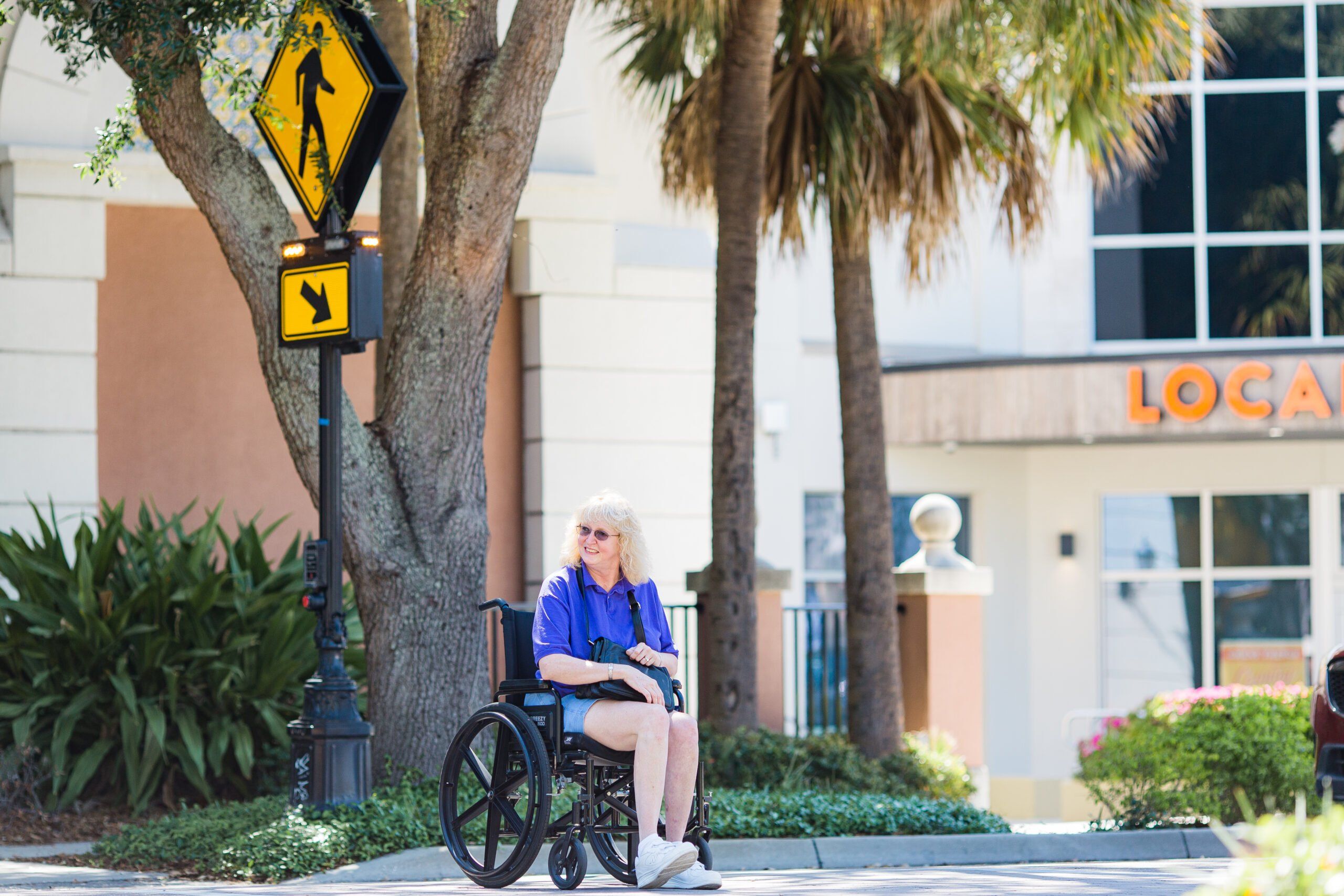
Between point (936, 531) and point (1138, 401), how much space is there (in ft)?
15.5

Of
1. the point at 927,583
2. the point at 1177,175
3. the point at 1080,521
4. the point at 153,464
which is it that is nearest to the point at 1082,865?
the point at 927,583

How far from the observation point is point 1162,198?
18.2 m

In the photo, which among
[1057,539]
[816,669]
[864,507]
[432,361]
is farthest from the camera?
[1057,539]

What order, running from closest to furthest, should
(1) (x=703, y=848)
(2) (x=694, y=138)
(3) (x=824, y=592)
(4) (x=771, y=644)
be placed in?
(1) (x=703, y=848) → (2) (x=694, y=138) → (4) (x=771, y=644) → (3) (x=824, y=592)

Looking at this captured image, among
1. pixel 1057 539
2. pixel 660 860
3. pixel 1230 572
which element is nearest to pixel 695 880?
pixel 660 860

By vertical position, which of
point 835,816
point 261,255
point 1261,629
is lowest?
point 835,816

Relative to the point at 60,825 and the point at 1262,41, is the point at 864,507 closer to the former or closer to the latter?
the point at 60,825

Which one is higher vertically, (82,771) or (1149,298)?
(1149,298)

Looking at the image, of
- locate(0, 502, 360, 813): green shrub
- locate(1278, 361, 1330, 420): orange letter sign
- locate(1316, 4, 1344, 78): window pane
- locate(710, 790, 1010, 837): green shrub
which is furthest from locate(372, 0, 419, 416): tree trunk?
locate(1316, 4, 1344, 78): window pane

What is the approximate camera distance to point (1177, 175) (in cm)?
1820

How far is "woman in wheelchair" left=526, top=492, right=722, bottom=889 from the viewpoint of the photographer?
564 cm

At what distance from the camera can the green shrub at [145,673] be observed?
27.7ft

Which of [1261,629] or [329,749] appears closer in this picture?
[329,749]

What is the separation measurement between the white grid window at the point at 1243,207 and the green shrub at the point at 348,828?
35.6 ft
